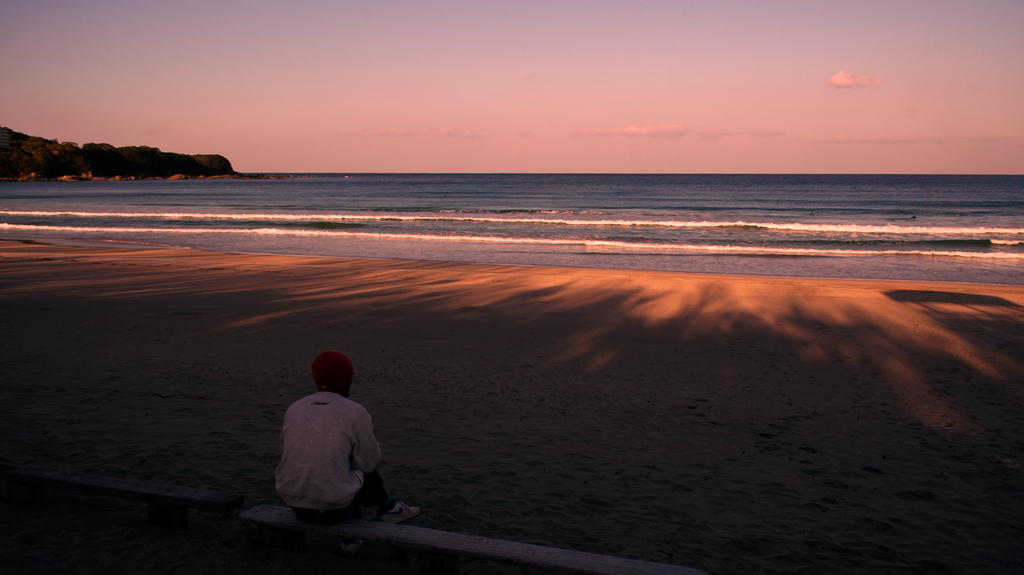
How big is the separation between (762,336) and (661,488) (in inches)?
200

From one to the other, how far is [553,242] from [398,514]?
2095 cm

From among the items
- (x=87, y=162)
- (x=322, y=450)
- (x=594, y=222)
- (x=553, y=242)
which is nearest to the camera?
(x=322, y=450)

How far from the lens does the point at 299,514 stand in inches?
122

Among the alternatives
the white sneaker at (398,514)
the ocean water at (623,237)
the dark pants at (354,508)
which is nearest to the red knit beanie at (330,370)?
the dark pants at (354,508)

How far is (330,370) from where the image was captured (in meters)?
3.05

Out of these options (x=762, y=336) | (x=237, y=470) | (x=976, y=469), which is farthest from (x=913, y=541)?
(x=762, y=336)

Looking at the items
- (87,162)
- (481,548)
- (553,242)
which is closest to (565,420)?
(481,548)

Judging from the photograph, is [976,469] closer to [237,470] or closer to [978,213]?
[237,470]

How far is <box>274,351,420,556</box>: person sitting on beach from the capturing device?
299 centimetres

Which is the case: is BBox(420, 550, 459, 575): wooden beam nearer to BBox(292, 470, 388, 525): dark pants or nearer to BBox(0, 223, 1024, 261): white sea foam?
BBox(292, 470, 388, 525): dark pants

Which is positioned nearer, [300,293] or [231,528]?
[231,528]

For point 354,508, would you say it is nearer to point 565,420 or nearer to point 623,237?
point 565,420

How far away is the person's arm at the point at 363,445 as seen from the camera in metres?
3.05

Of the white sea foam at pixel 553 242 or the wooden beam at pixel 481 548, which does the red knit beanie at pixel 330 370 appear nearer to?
the wooden beam at pixel 481 548
